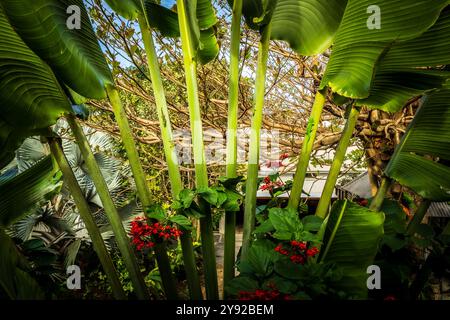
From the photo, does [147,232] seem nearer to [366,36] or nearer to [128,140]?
[128,140]

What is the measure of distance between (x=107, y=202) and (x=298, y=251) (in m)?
0.94

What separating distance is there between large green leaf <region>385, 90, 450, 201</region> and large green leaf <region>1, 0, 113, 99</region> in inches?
62.4

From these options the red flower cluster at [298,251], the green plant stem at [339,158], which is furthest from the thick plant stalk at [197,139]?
the green plant stem at [339,158]

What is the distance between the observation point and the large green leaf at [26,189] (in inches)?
64.4

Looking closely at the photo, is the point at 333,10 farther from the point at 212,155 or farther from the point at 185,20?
the point at 212,155

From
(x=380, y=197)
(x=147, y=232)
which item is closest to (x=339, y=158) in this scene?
(x=380, y=197)

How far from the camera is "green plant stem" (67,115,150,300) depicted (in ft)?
5.25

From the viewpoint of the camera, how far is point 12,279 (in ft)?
4.60

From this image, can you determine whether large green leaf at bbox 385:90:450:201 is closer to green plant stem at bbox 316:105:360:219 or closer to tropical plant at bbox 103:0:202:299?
green plant stem at bbox 316:105:360:219

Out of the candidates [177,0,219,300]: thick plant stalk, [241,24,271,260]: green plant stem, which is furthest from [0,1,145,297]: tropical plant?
[241,24,271,260]: green plant stem

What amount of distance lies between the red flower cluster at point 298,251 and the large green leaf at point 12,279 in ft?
3.45

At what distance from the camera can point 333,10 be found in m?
1.77
